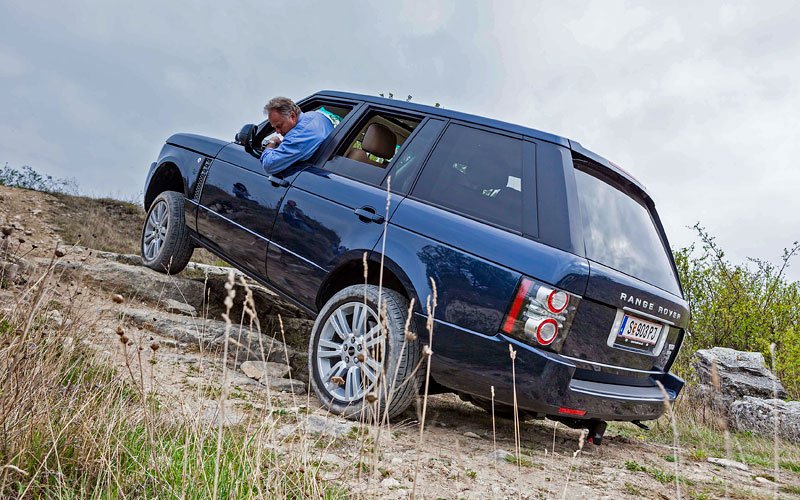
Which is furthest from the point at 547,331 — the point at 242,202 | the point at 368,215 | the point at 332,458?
the point at 242,202

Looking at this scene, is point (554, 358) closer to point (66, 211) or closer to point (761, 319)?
point (761, 319)

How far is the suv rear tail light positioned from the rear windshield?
0.35 metres

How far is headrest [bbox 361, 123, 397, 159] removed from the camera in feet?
13.7

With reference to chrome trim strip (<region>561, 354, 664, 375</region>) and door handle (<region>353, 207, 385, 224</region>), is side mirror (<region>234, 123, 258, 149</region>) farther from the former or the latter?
chrome trim strip (<region>561, 354, 664, 375</region>)

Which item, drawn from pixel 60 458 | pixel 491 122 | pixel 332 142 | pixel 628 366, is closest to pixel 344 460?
pixel 60 458

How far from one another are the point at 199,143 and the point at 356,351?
2.89 meters

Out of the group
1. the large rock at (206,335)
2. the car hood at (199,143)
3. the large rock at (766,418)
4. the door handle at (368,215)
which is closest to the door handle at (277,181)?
the door handle at (368,215)

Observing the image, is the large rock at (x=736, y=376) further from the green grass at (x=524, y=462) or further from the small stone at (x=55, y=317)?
the small stone at (x=55, y=317)

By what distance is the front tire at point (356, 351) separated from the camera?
3074mm

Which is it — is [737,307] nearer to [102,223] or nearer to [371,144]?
[371,144]

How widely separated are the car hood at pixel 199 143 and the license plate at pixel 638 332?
138 inches

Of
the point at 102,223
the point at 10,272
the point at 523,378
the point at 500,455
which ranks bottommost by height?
the point at 102,223

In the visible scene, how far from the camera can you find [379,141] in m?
4.23

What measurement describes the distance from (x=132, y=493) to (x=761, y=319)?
36.4ft
